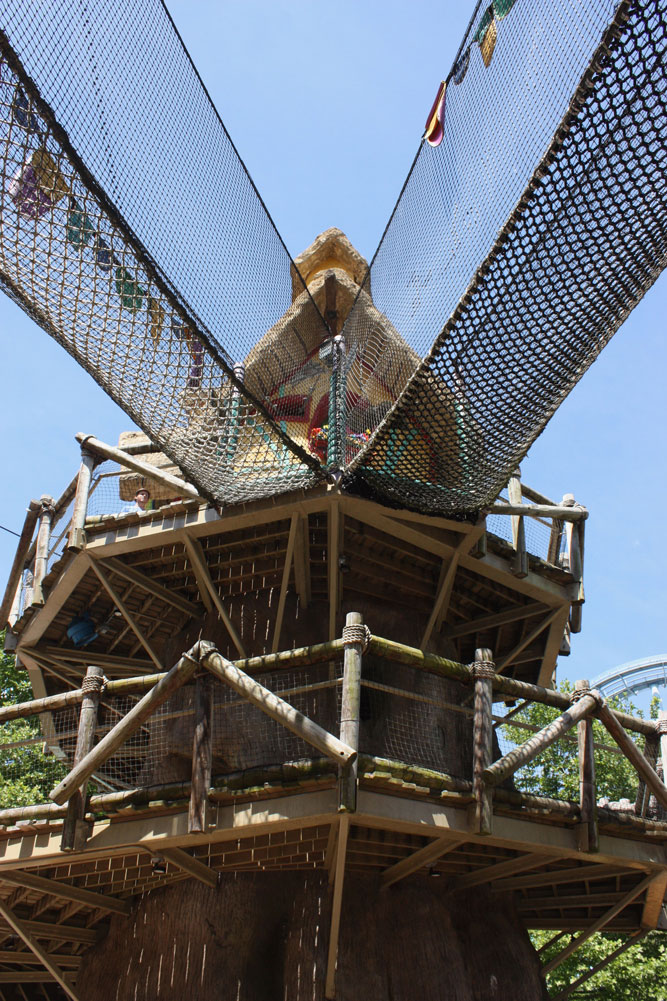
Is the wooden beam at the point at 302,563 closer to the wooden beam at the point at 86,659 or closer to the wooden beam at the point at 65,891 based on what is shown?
the wooden beam at the point at 86,659

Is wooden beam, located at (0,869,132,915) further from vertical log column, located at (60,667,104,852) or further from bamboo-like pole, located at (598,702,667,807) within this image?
bamboo-like pole, located at (598,702,667,807)

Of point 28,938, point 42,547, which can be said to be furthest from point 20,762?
point 28,938

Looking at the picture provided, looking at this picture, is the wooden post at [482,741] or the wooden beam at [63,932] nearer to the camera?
the wooden post at [482,741]

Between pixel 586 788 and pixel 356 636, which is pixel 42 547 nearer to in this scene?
pixel 356 636

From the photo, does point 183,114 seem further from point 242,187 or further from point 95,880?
point 95,880

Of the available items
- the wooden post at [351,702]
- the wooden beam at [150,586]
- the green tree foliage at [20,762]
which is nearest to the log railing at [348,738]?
the wooden post at [351,702]

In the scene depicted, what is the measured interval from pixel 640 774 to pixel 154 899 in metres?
4.27

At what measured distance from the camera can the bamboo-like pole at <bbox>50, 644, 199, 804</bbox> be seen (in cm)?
609

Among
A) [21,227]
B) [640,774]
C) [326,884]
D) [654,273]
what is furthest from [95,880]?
[654,273]

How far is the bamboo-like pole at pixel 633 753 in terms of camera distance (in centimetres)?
670

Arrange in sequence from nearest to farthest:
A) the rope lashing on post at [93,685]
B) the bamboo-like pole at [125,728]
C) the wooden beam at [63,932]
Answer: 1. the bamboo-like pole at [125,728]
2. the rope lashing on post at [93,685]
3. the wooden beam at [63,932]

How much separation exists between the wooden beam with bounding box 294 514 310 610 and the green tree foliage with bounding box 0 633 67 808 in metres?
5.19

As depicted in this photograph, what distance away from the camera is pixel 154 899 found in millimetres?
7695

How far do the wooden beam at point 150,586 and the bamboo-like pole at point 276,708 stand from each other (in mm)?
3263
